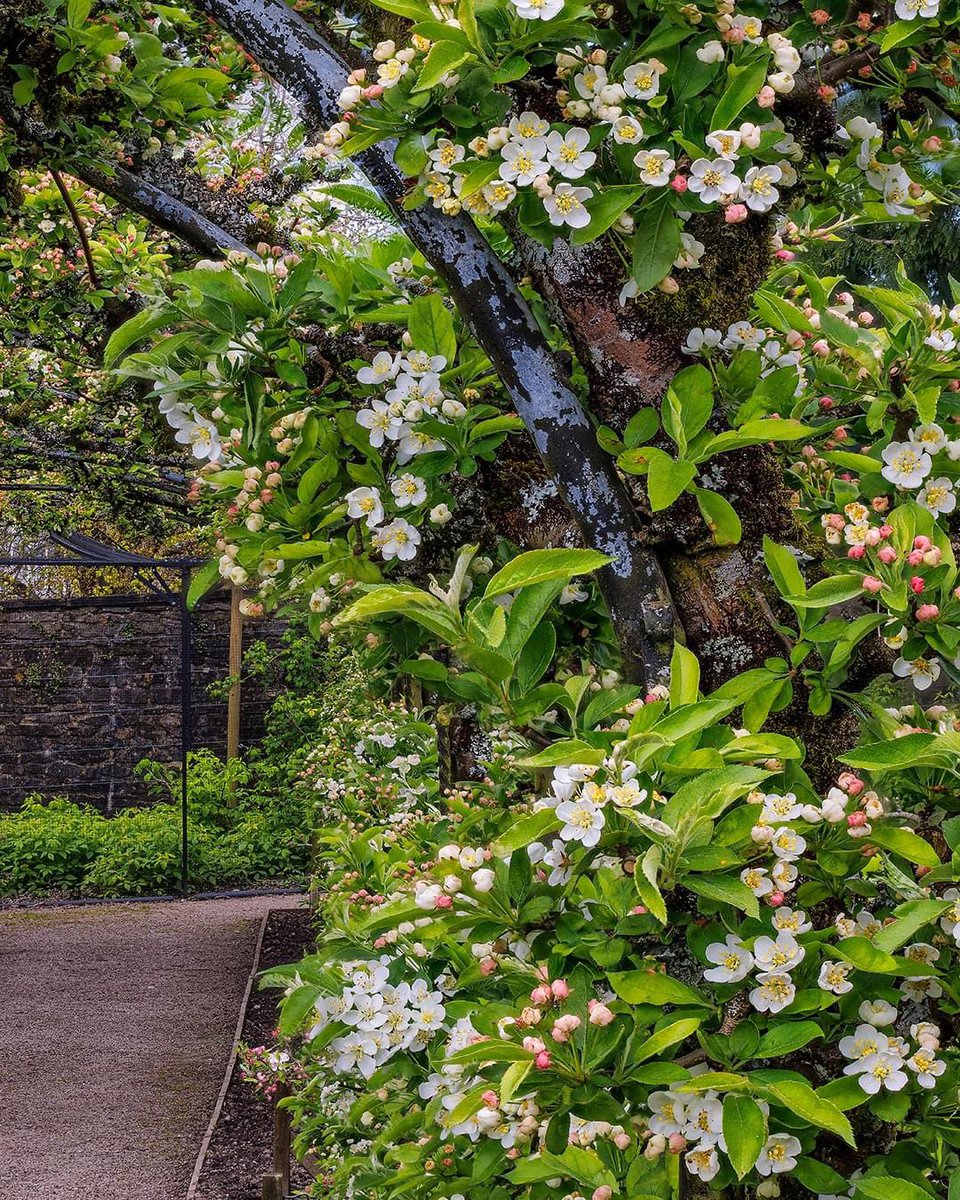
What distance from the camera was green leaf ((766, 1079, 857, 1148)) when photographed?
0.99m

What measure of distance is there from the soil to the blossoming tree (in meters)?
2.93

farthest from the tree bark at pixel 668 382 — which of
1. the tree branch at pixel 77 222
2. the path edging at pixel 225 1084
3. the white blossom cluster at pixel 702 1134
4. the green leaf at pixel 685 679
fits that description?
the path edging at pixel 225 1084

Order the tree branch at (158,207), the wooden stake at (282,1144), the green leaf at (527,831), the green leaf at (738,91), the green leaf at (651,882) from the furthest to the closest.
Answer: the wooden stake at (282,1144) < the tree branch at (158,207) < the green leaf at (738,91) < the green leaf at (527,831) < the green leaf at (651,882)

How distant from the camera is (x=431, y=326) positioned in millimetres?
1440

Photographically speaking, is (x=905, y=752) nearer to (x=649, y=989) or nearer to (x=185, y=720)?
(x=649, y=989)

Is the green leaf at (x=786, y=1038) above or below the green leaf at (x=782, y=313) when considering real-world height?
below

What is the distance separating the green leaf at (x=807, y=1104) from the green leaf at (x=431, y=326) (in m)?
0.89

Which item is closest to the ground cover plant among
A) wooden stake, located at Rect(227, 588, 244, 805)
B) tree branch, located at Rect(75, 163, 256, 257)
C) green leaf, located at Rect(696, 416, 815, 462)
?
wooden stake, located at Rect(227, 588, 244, 805)

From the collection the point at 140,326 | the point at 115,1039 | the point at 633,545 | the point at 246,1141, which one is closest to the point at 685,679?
the point at 633,545

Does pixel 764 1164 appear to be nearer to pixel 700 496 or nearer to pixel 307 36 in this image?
pixel 700 496

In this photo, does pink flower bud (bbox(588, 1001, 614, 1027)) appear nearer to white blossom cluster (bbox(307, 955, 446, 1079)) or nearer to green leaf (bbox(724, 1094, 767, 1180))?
green leaf (bbox(724, 1094, 767, 1180))

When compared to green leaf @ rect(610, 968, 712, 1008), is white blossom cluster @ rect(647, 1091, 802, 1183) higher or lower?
lower

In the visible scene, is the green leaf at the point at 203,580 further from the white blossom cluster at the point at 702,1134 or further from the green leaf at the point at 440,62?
the white blossom cluster at the point at 702,1134

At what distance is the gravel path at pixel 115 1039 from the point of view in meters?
4.64
